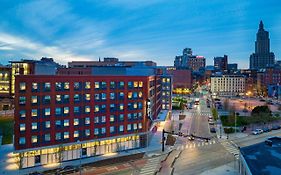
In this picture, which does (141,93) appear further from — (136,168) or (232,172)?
(232,172)

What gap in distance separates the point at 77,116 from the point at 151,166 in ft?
68.2

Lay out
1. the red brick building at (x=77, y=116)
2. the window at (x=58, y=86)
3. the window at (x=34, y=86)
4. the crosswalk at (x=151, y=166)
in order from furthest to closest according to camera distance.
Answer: the window at (x=58, y=86) → the window at (x=34, y=86) → the red brick building at (x=77, y=116) → the crosswalk at (x=151, y=166)

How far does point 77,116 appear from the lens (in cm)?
5838

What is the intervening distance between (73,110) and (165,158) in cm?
2419

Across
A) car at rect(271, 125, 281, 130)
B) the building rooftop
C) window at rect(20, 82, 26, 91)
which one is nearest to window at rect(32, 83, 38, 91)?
window at rect(20, 82, 26, 91)

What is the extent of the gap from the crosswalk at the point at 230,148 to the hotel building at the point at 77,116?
21231 millimetres

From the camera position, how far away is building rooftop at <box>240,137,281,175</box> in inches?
1447

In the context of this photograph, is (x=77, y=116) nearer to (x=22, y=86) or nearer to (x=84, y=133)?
(x=84, y=133)

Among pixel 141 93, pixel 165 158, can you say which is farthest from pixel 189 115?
pixel 165 158

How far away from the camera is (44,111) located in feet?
178

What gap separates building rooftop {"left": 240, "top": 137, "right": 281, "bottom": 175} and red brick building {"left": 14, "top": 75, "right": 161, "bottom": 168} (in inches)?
1139

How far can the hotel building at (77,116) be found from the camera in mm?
52344

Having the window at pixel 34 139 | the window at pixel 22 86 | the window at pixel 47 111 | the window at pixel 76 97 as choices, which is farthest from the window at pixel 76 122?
the window at pixel 22 86

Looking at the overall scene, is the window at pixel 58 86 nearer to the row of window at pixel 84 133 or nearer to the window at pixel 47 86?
the window at pixel 47 86
